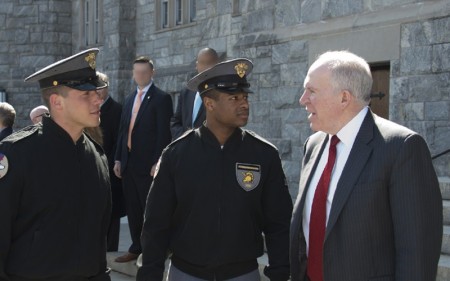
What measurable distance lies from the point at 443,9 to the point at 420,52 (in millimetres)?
496

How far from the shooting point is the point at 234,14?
36.9 ft

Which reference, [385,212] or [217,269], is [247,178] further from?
[385,212]

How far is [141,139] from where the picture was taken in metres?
6.51

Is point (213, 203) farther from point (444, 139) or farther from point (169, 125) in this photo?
point (444, 139)

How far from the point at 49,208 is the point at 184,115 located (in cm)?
339

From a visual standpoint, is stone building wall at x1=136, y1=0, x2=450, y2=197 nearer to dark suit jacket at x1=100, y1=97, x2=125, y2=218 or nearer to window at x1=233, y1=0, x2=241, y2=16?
window at x1=233, y1=0, x2=241, y2=16

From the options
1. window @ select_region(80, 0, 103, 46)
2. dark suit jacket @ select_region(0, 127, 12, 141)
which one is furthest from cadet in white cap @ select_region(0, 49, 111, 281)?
window @ select_region(80, 0, 103, 46)

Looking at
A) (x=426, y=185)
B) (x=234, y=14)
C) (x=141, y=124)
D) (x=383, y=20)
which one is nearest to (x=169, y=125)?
(x=141, y=124)

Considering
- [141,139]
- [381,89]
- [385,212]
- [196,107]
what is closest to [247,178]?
[385,212]

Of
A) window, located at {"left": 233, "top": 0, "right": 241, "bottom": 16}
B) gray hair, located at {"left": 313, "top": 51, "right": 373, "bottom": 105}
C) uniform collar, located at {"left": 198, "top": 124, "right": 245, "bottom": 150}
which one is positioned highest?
window, located at {"left": 233, "top": 0, "right": 241, "bottom": 16}

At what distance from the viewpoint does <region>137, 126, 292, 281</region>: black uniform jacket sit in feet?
11.4

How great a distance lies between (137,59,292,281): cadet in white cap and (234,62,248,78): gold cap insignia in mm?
12

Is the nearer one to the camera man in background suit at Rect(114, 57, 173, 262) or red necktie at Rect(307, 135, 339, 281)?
red necktie at Rect(307, 135, 339, 281)

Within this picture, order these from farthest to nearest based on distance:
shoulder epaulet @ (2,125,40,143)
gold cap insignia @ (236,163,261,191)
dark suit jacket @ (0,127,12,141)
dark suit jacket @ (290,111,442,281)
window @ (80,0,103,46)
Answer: window @ (80,0,103,46)
dark suit jacket @ (0,127,12,141)
gold cap insignia @ (236,163,261,191)
shoulder epaulet @ (2,125,40,143)
dark suit jacket @ (290,111,442,281)
